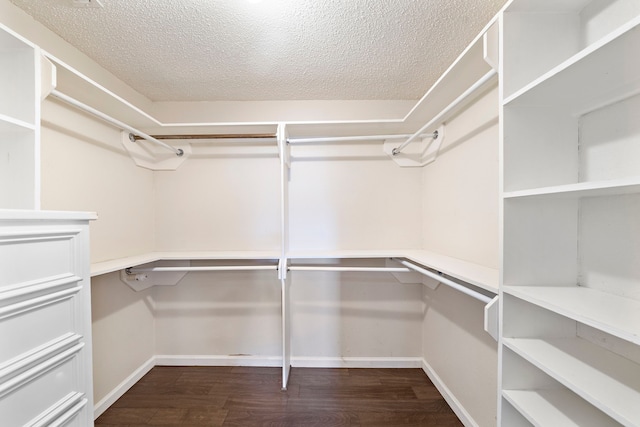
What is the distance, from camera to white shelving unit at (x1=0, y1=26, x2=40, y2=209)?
0.94m

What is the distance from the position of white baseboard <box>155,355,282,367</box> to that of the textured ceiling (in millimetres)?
2093

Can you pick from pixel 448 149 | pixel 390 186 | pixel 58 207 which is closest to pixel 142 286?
pixel 58 207

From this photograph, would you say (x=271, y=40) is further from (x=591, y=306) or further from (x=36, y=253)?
(x=591, y=306)

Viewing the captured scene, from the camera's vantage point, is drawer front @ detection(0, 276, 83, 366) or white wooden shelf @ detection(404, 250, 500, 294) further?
white wooden shelf @ detection(404, 250, 500, 294)

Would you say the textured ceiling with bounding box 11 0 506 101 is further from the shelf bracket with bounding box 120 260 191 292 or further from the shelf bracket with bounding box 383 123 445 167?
the shelf bracket with bounding box 120 260 191 292

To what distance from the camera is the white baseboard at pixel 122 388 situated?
1.48 m

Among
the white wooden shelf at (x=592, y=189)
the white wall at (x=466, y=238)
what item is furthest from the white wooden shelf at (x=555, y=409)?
the white wooden shelf at (x=592, y=189)

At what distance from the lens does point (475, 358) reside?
134cm

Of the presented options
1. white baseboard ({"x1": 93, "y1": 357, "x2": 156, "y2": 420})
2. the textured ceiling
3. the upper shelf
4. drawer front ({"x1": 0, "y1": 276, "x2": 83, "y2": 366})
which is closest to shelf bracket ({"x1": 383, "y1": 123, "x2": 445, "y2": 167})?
the textured ceiling

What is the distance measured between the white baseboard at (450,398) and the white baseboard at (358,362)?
0.37ft

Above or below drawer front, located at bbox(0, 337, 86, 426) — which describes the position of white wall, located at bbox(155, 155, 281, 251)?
above

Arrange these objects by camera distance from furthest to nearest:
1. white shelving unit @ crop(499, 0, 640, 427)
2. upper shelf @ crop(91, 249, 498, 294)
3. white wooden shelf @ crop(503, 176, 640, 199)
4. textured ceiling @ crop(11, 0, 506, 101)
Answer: textured ceiling @ crop(11, 0, 506, 101), upper shelf @ crop(91, 249, 498, 294), white shelving unit @ crop(499, 0, 640, 427), white wooden shelf @ crop(503, 176, 640, 199)

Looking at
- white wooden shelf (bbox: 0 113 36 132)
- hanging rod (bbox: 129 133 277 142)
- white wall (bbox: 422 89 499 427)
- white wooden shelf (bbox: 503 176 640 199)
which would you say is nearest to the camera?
white wooden shelf (bbox: 503 176 640 199)

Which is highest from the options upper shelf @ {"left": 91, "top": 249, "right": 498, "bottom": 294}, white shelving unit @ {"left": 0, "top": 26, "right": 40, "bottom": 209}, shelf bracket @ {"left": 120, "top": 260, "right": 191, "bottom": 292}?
white shelving unit @ {"left": 0, "top": 26, "right": 40, "bottom": 209}
